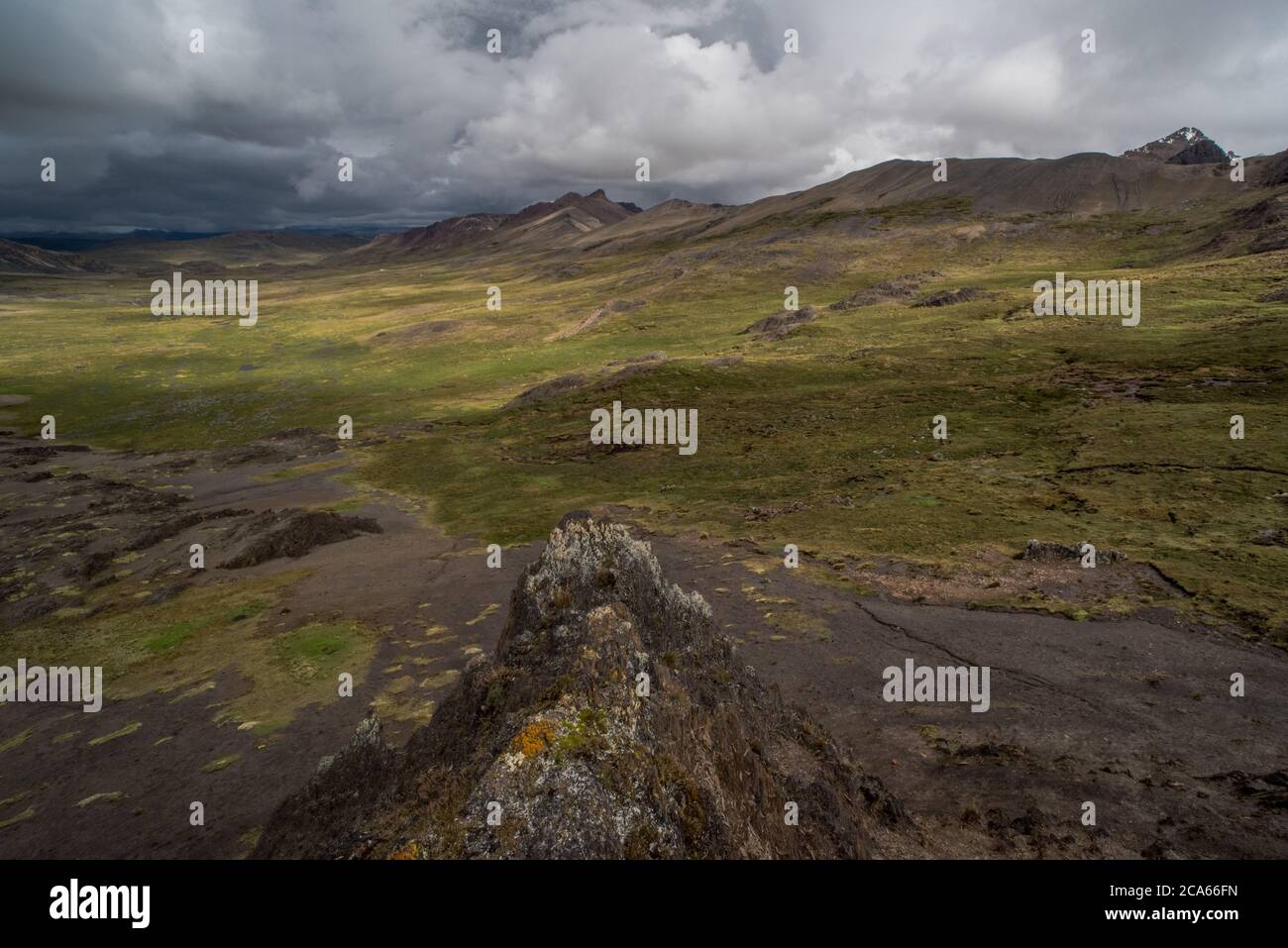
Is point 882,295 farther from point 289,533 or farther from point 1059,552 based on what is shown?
point 289,533

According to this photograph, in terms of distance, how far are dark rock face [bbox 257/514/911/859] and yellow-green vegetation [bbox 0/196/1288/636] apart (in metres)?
15.9

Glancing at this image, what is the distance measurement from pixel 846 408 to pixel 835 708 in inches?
1466

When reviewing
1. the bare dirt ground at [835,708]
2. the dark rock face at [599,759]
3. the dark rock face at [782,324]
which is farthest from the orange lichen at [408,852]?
the dark rock face at [782,324]

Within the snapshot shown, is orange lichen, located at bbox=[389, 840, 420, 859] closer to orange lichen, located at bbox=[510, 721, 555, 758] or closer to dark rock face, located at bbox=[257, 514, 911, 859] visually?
dark rock face, located at bbox=[257, 514, 911, 859]

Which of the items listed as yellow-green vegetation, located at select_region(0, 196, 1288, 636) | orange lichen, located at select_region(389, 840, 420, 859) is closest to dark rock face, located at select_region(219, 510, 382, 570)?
yellow-green vegetation, located at select_region(0, 196, 1288, 636)

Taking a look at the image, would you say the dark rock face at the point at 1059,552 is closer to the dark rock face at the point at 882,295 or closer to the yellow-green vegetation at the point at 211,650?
the yellow-green vegetation at the point at 211,650

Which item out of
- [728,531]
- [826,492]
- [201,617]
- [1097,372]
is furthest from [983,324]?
[201,617]

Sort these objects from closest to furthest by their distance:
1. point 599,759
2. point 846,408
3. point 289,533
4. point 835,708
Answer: point 599,759 < point 835,708 < point 289,533 < point 846,408

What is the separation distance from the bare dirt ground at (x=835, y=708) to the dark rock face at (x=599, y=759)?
9.76 feet

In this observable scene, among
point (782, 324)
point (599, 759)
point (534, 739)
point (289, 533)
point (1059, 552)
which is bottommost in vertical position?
point (289, 533)

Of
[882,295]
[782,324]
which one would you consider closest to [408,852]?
[782,324]

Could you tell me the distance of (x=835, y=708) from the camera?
16.3 metres

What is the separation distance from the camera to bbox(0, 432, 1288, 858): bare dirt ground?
39.6 ft
